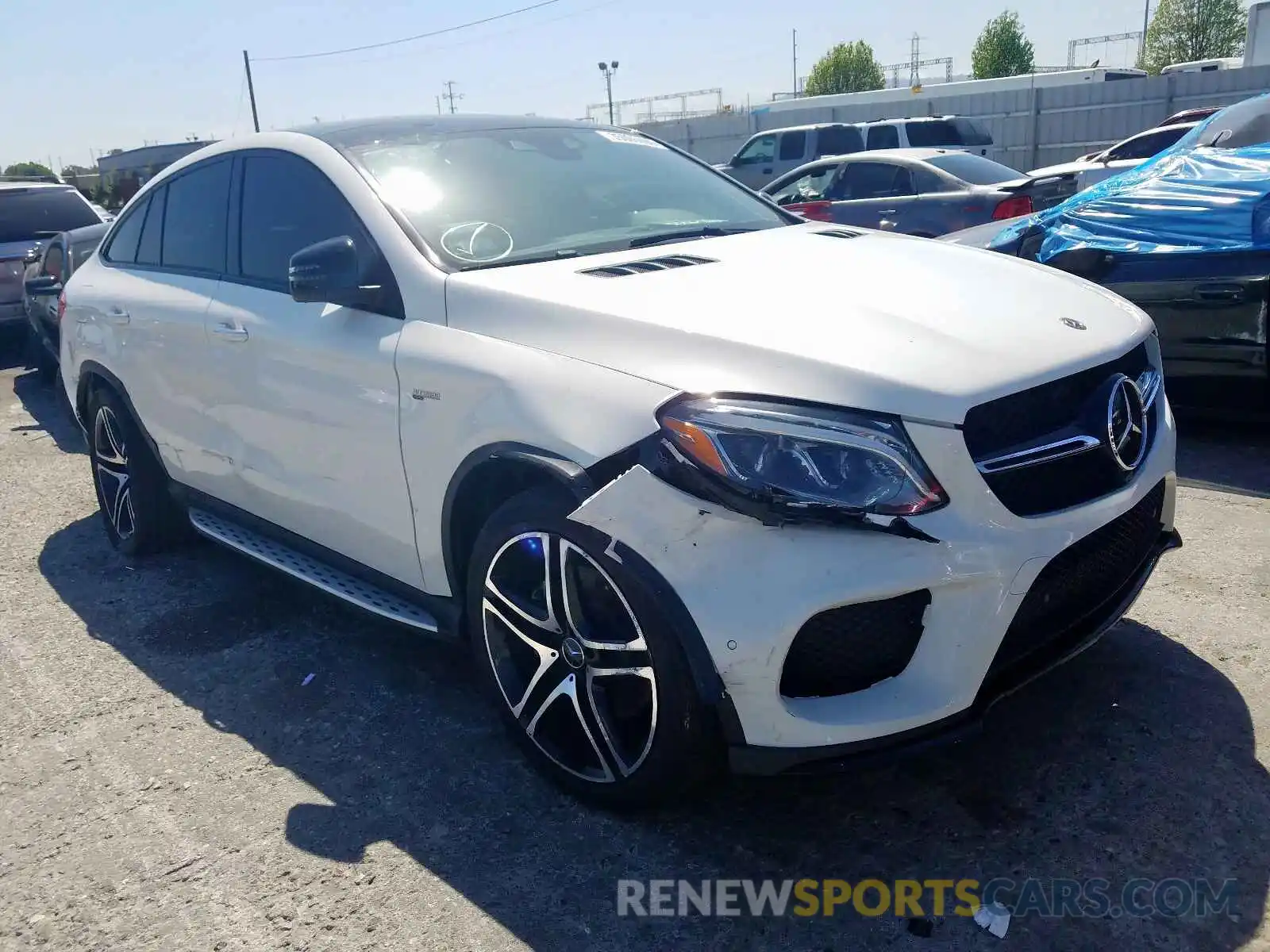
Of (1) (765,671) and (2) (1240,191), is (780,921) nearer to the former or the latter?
(1) (765,671)

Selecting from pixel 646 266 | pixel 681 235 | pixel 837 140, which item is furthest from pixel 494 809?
pixel 837 140

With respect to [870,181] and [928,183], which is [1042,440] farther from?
[870,181]

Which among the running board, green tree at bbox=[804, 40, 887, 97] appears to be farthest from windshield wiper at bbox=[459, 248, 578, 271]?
green tree at bbox=[804, 40, 887, 97]

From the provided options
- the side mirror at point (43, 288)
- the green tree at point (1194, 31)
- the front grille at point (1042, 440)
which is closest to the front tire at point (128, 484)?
the side mirror at point (43, 288)

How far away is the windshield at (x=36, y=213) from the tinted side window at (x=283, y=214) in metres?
8.71

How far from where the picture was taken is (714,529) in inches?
91.4

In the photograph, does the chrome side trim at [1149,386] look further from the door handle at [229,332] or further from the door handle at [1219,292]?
the door handle at [229,332]

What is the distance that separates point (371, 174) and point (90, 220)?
31.7ft

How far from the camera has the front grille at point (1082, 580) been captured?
243 cm

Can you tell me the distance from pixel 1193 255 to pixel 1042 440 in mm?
3449

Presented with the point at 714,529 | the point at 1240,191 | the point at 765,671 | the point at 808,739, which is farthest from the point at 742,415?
the point at 1240,191

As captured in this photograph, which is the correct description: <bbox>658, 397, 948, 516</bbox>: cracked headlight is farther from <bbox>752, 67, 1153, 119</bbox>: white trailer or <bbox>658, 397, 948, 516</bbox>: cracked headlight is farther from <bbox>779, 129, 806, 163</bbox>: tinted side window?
<bbox>752, 67, 1153, 119</bbox>: white trailer

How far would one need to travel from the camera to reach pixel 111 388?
15.8ft

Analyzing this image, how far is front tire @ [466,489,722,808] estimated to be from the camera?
8.15 ft
